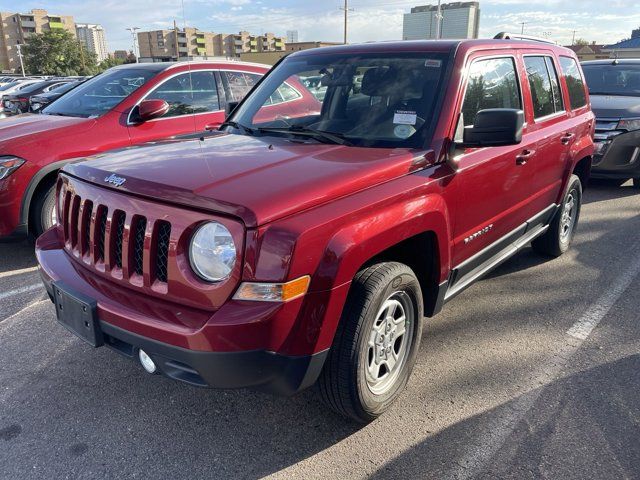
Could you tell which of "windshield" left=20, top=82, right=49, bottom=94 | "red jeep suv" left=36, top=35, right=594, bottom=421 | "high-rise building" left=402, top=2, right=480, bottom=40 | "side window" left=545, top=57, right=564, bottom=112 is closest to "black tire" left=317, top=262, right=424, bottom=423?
"red jeep suv" left=36, top=35, right=594, bottom=421

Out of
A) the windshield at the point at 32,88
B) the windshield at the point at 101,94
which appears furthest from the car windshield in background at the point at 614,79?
the windshield at the point at 32,88

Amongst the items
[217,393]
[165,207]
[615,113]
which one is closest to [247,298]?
[165,207]

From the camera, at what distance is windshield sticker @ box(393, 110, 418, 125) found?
2.93m

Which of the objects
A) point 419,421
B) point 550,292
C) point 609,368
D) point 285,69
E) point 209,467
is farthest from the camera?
point 550,292

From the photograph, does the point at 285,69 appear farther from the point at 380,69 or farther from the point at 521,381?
the point at 521,381

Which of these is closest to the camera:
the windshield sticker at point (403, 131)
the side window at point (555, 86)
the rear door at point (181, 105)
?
the windshield sticker at point (403, 131)

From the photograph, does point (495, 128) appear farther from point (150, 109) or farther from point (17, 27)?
point (17, 27)

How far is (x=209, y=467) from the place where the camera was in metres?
2.36

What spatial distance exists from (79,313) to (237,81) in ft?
14.4

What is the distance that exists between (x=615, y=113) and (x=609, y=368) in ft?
18.7

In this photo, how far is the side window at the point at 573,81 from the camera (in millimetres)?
4617

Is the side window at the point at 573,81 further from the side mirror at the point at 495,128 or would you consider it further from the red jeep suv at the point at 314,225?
the side mirror at the point at 495,128

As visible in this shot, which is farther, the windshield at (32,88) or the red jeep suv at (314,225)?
the windshield at (32,88)

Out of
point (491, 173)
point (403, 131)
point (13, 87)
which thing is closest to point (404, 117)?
point (403, 131)
